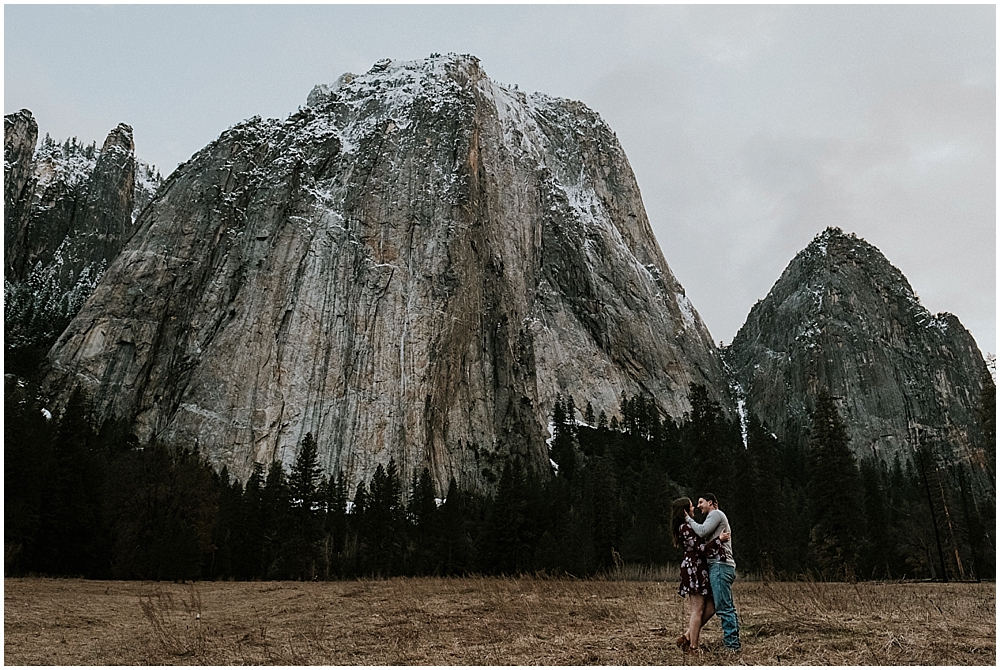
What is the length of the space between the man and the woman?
0.24 ft

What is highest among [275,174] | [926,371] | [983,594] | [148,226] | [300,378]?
[275,174]

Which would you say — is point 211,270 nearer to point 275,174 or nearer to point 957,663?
point 275,174

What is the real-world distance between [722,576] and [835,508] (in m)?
33.4

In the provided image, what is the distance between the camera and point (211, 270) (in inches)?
3509

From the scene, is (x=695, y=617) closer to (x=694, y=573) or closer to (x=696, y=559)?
(x=694, y=573)

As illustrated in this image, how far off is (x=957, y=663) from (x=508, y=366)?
83010 mm

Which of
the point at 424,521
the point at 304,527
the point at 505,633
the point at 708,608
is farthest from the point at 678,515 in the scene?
the point at 424,521

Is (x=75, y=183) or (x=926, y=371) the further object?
(x=926, y=371)

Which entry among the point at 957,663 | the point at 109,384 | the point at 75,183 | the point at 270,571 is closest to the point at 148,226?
the point at 109,384

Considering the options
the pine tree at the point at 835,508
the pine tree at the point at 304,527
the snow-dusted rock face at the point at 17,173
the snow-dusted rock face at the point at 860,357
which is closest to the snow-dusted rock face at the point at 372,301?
the pine tree at the point at 304,527

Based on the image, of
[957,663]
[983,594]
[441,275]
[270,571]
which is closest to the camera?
[957,663]

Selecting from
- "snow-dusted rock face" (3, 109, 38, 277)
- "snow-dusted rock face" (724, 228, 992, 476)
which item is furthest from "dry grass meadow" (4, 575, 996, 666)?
"snow-dusted rock face" (724, 228, 992, 476)

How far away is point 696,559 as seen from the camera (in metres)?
8.55

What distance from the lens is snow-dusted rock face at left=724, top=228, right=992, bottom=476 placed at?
122312 mm
